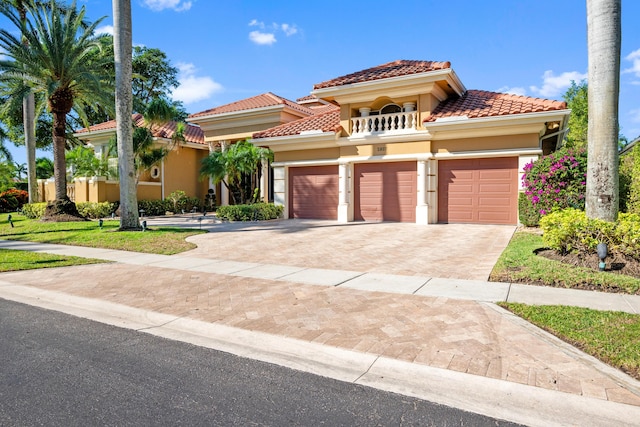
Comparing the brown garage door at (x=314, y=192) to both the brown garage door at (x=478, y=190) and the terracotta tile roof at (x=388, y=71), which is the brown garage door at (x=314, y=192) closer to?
the terracotta tile roof at (x=388, y=71)

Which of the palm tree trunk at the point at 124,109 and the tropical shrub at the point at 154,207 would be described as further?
the tropical shrub at the point at 154,207

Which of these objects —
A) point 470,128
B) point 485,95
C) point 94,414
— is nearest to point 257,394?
point 94,414

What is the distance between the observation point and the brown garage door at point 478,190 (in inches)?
630

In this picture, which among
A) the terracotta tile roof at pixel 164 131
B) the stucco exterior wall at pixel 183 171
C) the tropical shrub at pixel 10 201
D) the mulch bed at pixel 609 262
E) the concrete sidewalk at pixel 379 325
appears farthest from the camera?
the tropical shrub at pixel 10 201

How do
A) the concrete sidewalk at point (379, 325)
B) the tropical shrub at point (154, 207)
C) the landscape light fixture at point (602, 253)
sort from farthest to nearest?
the tropical shrub at point (154, 207), the landscape light fixture at point (602, 253), the concrete sidewalk at point (379, 325)

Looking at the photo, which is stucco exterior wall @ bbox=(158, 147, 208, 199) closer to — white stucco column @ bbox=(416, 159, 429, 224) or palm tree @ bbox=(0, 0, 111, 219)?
palm tree @ bbox=(0, 0, 111, 219)

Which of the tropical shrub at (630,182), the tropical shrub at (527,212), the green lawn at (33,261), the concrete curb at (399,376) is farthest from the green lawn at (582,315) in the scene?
the green lawn at (33,261)

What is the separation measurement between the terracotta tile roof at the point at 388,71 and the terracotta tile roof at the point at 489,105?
5.89 ft

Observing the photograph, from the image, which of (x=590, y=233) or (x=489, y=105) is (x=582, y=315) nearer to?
(x=590, y=233)

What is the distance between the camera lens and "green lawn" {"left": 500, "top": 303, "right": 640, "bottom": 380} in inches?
161

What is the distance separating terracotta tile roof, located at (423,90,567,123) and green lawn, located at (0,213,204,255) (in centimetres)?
1051

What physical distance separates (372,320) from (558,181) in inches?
410

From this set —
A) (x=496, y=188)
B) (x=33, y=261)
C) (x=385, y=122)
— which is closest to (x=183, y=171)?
(x=385, y=122)

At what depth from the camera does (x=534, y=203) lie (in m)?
13.8
